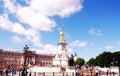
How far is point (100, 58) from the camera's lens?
106938 mm

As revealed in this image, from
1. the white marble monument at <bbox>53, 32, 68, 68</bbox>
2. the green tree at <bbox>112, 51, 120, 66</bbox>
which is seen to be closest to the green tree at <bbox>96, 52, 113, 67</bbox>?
the green tree at <bbox>112, 51, 120, 66</bbox>

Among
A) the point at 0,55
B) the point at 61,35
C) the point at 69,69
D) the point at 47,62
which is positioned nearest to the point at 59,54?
the point at 61,35

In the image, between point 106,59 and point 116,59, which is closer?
point 116,59

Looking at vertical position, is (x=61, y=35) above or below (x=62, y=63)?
above

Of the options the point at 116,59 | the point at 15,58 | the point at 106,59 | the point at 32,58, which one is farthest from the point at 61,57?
the point at 15,58

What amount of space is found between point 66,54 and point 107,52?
91.6 feet

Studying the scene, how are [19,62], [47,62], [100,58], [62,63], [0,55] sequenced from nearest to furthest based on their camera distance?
[62,63] → [100,58] → [0,55] → [19,62] → [47,62]

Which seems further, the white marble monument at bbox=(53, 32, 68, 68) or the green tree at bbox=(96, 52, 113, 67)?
the green tree at bbox=(96, 52, 113, 67)

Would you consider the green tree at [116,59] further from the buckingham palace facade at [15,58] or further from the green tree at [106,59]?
the buckingham palace facade at [15,58]

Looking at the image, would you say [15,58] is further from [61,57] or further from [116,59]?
[116,59]

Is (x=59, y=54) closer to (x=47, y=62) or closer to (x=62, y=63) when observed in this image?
(x=62, y=63)

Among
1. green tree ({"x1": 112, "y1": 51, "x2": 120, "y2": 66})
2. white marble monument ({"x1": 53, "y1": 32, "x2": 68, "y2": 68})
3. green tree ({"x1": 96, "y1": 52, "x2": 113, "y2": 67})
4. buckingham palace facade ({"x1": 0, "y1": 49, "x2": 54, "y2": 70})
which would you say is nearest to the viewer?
white marble monument ({"x1": 53, "y1": 32, "x2": 68, "y2": 68})

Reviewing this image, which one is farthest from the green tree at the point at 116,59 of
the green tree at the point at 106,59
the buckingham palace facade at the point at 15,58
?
the buckingham palace facade at the point at 15,58

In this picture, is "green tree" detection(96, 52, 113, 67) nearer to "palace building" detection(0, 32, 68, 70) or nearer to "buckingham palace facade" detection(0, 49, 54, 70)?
"palace building" detection(0, 32, 68, 70)
